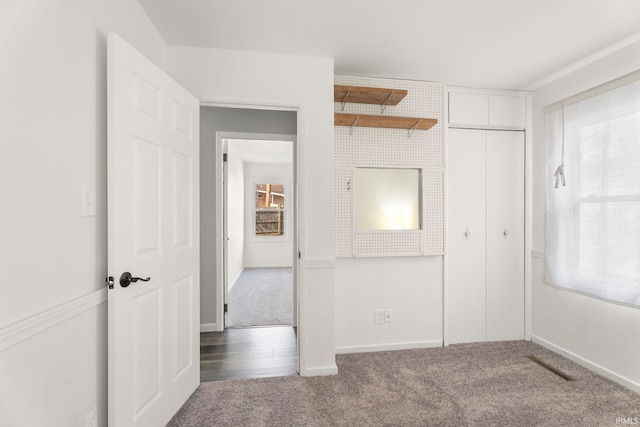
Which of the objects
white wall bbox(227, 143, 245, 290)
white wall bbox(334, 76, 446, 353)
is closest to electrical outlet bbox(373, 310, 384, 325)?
white wall bbox(334, 76, 446, 353)

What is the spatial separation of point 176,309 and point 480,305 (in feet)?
8.88

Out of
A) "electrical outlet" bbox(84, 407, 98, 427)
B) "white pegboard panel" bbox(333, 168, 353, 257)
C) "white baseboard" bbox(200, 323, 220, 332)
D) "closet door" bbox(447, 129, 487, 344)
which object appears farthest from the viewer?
"white baseboard" bbox(200, 323, 220, 332)

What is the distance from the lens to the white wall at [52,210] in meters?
1.02

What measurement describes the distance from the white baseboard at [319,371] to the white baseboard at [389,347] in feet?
1.10

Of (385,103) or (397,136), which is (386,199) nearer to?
(397,136)

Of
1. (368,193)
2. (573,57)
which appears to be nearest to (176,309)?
(368,193)

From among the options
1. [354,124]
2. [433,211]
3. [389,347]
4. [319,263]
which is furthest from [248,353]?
[354,124]

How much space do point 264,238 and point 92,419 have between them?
584cm

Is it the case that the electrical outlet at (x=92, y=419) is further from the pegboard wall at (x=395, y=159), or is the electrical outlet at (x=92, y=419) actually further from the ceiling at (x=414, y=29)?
the ceiling at (x=414, y=29)

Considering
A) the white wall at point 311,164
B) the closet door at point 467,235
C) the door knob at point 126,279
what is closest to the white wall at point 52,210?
the door knob at point 126,279

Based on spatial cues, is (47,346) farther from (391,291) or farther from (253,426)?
(391,291)

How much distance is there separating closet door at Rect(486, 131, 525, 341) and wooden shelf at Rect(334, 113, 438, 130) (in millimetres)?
813

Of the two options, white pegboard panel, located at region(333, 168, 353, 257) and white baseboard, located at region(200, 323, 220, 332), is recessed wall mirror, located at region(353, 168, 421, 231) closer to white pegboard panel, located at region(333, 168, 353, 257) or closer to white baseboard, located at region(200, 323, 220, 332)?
white pegboard panel, located at region(333, 168, 353, 257)

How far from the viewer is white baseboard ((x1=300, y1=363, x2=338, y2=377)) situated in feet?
8.13
